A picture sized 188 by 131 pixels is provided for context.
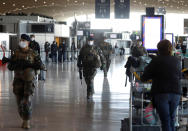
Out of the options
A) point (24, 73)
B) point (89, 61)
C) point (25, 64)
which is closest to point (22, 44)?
point (25, 64)

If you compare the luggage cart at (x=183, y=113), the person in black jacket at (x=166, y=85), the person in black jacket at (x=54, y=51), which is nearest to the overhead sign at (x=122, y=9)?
the person in black jacket at (x=54, y=51)

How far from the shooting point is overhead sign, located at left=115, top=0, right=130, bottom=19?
88.5ft

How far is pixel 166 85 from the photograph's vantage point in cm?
555

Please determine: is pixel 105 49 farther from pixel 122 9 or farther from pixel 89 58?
pixel 89 58

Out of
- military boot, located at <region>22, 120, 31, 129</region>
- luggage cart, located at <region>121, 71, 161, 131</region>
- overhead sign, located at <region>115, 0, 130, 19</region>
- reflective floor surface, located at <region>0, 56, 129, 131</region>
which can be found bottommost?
reflective floor surface, located at <region>0, 56, 129, 131</region>

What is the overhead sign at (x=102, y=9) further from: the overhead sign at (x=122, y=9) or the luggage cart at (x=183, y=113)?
the luggage cart at (x=183, y=113)

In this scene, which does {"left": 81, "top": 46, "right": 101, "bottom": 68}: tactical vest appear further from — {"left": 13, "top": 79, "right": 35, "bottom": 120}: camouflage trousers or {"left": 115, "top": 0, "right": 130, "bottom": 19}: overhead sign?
{"left": 115, "top": 0, "right": 130, "bottom": 19}: overhead sign

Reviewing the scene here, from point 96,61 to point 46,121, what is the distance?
346cm

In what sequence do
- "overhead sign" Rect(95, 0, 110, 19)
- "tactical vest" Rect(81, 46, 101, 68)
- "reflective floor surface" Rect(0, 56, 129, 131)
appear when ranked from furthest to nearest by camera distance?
"overhead sign" Rect(95, 0, 110, 19), "tactical vest" Rect(81, 46, 101, 68), "reflective floor surface" Rect(0, 56, 129, 131)

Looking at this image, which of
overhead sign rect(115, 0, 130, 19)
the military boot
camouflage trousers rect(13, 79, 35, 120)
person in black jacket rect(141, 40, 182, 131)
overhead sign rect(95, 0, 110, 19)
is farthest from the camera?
overhead sign rect(95, 0, 110, 19)

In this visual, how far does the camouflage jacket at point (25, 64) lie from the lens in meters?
7.49

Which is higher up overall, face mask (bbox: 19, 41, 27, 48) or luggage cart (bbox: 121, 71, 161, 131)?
face mask (bbox: 19, 41, 27, 48)

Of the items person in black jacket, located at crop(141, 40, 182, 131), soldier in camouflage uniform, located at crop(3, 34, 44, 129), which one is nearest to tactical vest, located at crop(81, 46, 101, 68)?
soldier in camouflage uniform, located at crop(3, 34, 44, 129)

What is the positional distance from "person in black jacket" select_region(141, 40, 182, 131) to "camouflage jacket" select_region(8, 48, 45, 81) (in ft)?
8.68
